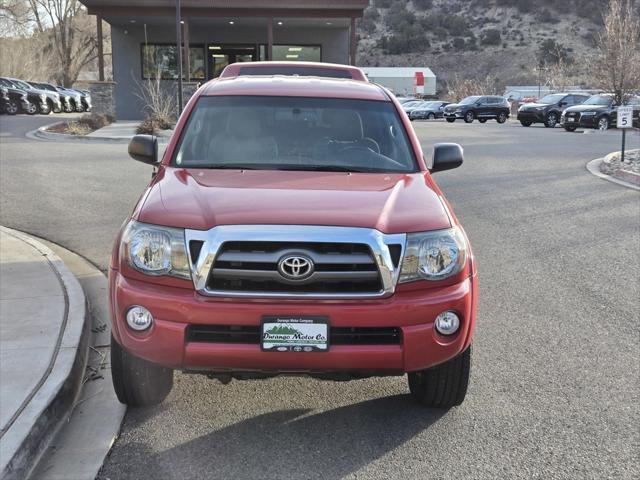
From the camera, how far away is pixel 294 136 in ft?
15.1

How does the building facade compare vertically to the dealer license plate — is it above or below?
above

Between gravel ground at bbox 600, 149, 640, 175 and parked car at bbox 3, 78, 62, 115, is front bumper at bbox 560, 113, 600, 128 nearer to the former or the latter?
gravel ground at bbox 600, 149, 640, 175

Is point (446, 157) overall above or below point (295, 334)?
above

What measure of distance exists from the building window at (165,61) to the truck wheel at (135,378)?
28.5 m

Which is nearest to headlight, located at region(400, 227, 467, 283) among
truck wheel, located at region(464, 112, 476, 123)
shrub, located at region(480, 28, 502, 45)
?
truck wheel, located at region(464, 112, 476, 123)

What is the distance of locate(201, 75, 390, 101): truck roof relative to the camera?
485cm

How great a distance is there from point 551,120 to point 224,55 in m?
16.4

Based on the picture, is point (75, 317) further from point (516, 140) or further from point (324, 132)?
point (516, 140)

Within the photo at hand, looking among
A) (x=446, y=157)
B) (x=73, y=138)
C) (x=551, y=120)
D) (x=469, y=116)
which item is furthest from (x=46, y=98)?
(x=446, y=157)

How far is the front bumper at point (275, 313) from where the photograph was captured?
3152 millimetres

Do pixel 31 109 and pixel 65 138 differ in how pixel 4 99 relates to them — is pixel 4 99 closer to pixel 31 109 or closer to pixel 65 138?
pixel 31 109

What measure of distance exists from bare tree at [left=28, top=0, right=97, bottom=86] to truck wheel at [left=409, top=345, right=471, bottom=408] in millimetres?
57711

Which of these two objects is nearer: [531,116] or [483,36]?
[531,116]

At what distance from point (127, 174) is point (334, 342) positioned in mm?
10605
